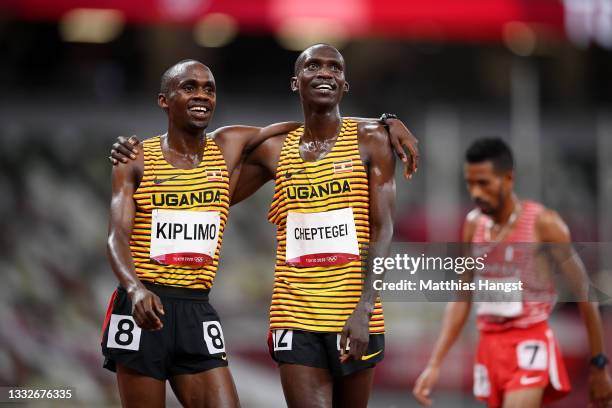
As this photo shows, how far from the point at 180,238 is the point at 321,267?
2.39 ft

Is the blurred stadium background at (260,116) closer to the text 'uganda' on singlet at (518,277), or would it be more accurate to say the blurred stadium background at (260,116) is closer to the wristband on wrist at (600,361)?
the text 'uganda' on singlet at (518,277)

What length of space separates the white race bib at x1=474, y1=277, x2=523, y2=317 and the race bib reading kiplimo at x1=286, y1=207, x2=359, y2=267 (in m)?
1.51

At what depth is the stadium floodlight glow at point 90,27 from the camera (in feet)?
45.0

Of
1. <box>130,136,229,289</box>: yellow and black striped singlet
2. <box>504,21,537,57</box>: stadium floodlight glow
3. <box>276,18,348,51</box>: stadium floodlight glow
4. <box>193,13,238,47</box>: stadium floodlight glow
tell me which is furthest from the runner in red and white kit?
<box>504,21,537,57</box>: stadium floodlight glow

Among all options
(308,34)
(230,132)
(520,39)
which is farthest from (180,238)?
(520,39)

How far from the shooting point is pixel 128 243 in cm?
519

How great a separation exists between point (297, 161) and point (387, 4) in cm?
798

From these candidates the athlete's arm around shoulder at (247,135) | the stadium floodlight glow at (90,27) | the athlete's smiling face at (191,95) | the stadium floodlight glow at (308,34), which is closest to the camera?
the athlete's smiling face at (191,95)

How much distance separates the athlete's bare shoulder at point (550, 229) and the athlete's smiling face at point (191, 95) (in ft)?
7.81

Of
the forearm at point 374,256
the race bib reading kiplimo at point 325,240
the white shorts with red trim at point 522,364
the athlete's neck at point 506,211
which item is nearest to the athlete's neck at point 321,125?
the race bib reading kiplimo at point 325,240

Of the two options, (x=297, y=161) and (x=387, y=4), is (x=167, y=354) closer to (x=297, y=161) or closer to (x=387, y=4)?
(x=297, y=161)

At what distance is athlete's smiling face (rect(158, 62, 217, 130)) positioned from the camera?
5383 millimetres

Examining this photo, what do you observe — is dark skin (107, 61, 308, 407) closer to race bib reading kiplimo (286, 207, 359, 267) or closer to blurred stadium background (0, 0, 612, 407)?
race bib reading kiplimo (286, 207, 359, 267)

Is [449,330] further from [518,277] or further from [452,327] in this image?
[518,277]
